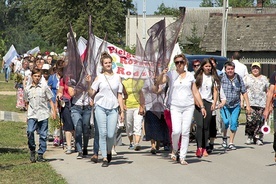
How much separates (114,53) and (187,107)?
4.75 m

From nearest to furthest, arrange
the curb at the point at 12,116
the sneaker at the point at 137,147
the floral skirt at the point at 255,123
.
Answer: the sneaker at the point at 137,147
the floral skirt at the point at 255,123
the curb at the point at 12,116

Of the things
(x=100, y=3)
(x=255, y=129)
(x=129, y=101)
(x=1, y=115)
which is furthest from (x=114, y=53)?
(x=100, y=3)

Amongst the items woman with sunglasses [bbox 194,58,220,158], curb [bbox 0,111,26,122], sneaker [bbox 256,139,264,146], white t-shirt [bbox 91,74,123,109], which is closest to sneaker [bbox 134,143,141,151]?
woman with sunglasses [bbox 194,58,220,158]

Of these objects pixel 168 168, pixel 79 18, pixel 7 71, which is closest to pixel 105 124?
pixel 168 168

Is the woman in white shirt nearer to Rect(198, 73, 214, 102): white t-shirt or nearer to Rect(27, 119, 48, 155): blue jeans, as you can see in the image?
Rect(27, 119, 48, 155): blue jeans

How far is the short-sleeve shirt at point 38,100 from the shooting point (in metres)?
13.1

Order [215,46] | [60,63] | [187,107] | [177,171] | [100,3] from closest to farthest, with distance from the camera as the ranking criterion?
[177,171]
[187,107]
[60,63]
[215,46]
[100,3]

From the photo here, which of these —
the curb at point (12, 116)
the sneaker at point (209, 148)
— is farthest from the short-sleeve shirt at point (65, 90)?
the curb at point (12, 116)

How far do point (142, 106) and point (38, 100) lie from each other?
194cm

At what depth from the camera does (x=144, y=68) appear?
13.9 m

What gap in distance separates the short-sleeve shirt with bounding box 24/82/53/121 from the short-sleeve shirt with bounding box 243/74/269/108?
5.31 metres

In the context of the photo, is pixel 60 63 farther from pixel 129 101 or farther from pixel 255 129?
pixel 255 129

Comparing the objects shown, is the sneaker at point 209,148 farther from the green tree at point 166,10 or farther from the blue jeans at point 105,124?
the green tree at point 166,10

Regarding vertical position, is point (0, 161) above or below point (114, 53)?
below
